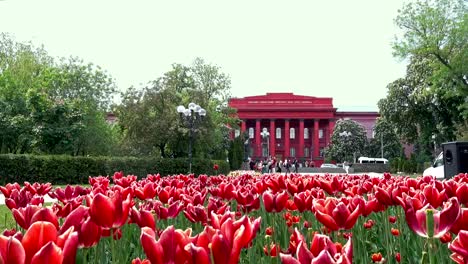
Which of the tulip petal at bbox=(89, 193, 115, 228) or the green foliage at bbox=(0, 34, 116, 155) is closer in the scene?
the tulip petal at bbox=(89, 193, 115, 228)

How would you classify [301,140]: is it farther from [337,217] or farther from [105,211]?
[105,211]

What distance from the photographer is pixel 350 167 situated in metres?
55.7

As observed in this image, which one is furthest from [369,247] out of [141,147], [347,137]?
[347,137]

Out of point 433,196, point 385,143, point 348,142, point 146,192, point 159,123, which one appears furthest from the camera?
point 348,142

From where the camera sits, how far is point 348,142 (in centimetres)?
7094

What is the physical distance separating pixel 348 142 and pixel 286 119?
1285cm

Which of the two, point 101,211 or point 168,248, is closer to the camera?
point 168,248

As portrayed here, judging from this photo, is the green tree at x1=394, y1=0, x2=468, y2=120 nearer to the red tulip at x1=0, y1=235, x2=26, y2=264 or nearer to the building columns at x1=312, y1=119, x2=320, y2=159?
the red tulip at x1=0, y1=235, x2=26, y2=264

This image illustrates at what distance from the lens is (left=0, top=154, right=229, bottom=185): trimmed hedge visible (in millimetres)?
22859

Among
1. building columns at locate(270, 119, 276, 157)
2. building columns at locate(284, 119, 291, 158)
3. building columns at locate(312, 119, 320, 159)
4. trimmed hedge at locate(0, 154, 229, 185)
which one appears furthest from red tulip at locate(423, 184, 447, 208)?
building columns at locate(284, 119, 291, 158)

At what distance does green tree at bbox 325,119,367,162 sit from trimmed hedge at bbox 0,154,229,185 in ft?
147

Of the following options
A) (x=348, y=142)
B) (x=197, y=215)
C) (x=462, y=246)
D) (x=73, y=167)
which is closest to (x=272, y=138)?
(x=348, y=142)

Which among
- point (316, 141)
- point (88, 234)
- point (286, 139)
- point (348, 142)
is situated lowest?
point (88, 234)

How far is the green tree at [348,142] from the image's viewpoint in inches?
2795
